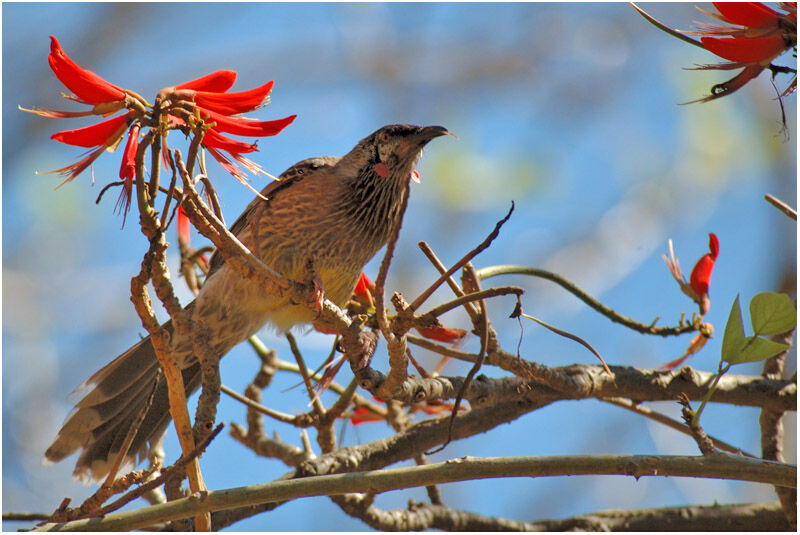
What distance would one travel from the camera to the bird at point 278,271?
2742mm

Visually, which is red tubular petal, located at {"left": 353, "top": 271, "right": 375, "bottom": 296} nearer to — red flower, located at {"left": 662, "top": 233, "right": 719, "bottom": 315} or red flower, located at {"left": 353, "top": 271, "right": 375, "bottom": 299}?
red flower, located at {"left": 353, "top": 271, "right": 375, "bottom": 299}

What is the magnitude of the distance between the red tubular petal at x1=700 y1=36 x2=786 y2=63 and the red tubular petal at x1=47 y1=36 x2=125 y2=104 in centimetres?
114

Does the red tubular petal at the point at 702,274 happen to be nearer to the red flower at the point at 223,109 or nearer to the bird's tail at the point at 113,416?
the red flower at the point at 223,109

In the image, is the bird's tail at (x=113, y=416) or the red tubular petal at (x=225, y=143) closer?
the red tubular petal at (x=225, y=143)

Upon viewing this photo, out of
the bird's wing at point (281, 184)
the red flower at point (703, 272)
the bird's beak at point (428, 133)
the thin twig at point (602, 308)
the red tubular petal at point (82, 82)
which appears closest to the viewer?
the red tubular petal at point (82, 82)

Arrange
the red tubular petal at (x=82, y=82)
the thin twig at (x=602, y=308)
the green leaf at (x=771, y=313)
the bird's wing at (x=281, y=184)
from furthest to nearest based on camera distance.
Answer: the bird's wing at (x=281, y=184) < the thin twig at (x=602, y=308) < the green leaf at (x=771, y=313) < the red tubular petal at (x=82, y=82)

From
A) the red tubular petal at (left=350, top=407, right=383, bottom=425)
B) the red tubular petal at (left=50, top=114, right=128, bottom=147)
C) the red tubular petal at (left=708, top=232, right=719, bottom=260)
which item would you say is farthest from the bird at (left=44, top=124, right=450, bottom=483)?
the red tubular petal at (left=50, top=114, right=128, bottom=147)

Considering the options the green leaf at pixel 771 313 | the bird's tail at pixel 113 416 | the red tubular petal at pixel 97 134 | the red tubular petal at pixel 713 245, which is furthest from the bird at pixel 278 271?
the green leaf at pixel 771 313

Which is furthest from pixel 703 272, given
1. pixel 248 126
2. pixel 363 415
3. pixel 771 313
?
pixel 248 126

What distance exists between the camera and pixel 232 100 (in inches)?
63.4

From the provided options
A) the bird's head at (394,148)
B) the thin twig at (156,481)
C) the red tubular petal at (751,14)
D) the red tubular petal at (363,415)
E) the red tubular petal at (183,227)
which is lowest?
the thin twig at (156,481)

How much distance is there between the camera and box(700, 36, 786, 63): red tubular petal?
1.44m

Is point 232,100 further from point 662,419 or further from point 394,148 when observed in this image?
point 662,419

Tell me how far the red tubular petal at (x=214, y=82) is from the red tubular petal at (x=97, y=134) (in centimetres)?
14
